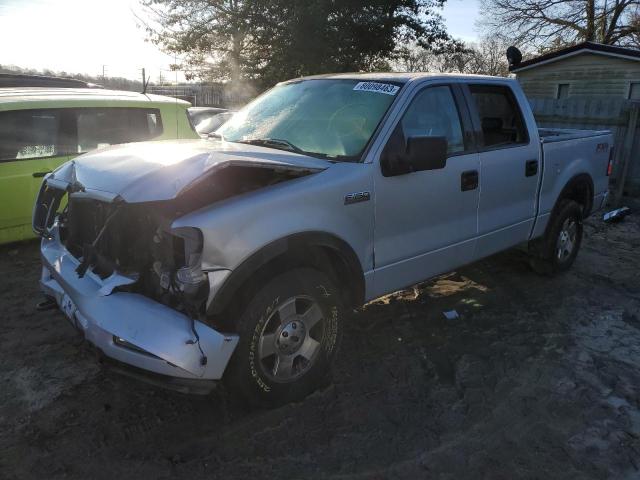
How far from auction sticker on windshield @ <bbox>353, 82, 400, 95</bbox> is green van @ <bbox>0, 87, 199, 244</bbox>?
10.7ft

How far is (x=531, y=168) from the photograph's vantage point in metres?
4.82

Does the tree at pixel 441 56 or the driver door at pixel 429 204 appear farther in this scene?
the tree at pixel 441 56

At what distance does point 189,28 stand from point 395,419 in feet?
75.1

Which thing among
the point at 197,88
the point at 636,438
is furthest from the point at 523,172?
the point at 197,88

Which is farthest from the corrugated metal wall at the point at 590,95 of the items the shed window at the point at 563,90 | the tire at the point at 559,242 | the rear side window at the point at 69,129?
the rear side window at the point at 69,129

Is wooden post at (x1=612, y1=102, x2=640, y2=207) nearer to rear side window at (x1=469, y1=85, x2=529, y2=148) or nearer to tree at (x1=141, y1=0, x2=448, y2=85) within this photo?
rear side window at (x1=469, y1=85, x2=529, y2=148)

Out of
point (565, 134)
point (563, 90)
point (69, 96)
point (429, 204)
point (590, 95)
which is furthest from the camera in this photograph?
point (563, 90)

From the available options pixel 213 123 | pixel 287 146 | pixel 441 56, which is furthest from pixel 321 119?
pixel 441 56

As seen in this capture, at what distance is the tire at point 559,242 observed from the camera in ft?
17.8

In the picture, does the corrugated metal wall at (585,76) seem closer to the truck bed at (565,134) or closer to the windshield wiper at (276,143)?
the truck bed at (565,134)

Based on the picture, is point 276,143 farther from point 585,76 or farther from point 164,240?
point 585,76

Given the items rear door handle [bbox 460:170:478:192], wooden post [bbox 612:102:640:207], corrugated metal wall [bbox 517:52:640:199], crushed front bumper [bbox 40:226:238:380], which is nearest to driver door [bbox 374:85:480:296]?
rear door handle [bbox 460:170:478:192]

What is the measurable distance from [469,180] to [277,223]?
1868 millimetres

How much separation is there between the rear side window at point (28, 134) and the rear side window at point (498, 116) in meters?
4.38
